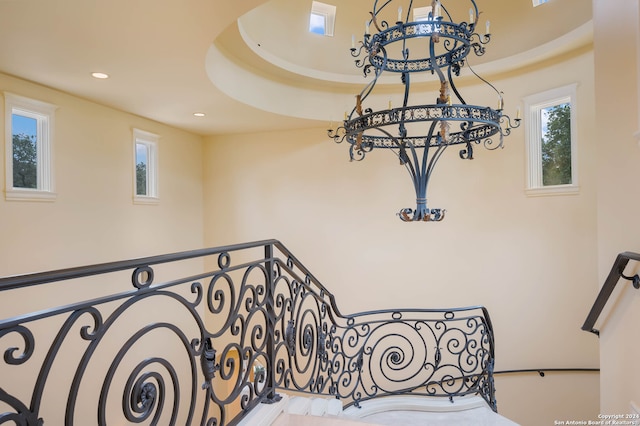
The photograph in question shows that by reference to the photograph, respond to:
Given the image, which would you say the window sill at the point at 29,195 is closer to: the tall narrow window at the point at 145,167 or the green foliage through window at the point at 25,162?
the green foliage through window at the point at 25,162

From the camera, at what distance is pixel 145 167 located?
5938mm

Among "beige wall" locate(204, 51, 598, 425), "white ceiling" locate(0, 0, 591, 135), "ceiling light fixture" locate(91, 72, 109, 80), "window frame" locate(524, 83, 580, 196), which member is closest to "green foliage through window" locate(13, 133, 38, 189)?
"white ceiling" locate(0, 0, 591, 135)

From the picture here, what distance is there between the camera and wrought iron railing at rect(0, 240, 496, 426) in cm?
116

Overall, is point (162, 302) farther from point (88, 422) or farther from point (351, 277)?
point (351, 277)

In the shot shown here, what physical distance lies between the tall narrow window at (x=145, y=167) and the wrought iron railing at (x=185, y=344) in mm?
1215

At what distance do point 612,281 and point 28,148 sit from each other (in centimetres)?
553

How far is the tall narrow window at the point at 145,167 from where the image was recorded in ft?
18.6

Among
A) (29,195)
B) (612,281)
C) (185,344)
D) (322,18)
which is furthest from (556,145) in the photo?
(29,195)

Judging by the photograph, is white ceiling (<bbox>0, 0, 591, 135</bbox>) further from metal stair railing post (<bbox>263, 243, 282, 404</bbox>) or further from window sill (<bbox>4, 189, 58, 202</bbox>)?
metal stair railing post (<bbox>263, 243, 282, 404</bbox>)

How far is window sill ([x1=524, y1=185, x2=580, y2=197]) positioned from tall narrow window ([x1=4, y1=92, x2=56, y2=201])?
6110mm

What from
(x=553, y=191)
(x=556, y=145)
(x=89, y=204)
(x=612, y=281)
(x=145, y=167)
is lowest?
(x=612, y=281)

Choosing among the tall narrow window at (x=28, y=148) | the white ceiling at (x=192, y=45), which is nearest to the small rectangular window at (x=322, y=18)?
the white ceiling at (x=192, y=45)

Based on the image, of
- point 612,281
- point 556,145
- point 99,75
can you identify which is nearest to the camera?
point 612,281

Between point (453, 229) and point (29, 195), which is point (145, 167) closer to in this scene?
point (29, 195)
